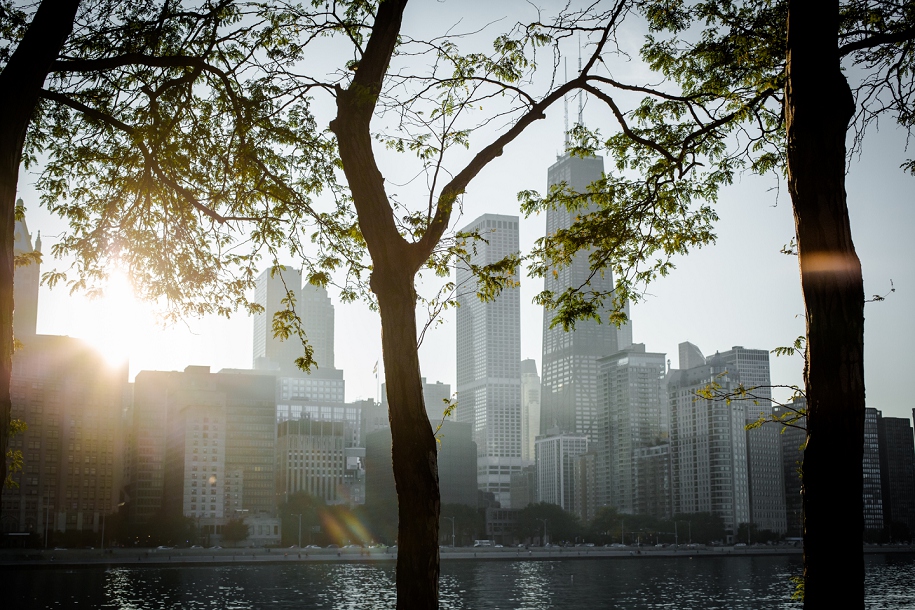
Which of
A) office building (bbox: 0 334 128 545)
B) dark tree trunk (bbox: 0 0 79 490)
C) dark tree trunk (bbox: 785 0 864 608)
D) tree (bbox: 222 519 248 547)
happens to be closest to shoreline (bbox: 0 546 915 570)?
tree (bbox: 222 519 248 547)

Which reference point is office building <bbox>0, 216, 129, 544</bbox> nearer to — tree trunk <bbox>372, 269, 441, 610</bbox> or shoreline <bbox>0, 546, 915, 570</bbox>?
shoreline <bbox>0, 546, 915, 570</bbox>

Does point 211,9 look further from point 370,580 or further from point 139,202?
point 370,580

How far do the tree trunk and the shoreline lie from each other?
435 ft

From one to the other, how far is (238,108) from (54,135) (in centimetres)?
362

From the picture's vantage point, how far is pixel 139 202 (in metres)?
11.5

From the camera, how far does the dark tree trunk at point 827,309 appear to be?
19.0 ft

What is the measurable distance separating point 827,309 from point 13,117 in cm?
655

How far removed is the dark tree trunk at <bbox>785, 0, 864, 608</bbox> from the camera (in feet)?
19.0

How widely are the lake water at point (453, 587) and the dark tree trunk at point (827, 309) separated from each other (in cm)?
6888

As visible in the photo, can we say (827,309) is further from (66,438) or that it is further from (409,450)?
(66,438)

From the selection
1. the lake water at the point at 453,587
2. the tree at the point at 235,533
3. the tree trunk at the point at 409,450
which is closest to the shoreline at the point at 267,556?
the lake water at the point at 453,587

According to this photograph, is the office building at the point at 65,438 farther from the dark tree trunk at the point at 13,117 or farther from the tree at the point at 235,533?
the dark tree trunk at the point at 13,117

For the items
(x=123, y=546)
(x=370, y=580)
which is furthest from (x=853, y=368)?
(x=123, y=546)

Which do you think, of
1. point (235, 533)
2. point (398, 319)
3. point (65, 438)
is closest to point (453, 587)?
point (398, 319)
